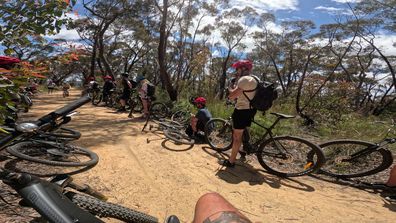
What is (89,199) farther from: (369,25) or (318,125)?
(369,25)

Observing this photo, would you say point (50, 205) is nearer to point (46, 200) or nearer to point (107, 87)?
point (46, 200)

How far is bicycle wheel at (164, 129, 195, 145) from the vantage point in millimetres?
5867

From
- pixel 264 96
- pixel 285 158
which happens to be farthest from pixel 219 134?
pixel 264 96

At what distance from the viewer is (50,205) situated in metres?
1.03

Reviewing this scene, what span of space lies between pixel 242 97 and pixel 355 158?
2225mm

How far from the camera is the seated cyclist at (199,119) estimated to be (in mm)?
6156

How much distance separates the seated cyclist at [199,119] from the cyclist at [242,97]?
1.58m

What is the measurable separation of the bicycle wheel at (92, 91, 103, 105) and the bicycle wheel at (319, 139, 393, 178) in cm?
1036

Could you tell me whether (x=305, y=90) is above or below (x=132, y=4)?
below

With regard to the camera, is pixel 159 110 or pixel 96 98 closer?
pixel 159 110

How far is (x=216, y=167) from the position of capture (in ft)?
15.6

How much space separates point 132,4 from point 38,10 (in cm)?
1508

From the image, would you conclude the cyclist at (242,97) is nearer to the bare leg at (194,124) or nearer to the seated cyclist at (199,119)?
the seated cyclist at (199,119)

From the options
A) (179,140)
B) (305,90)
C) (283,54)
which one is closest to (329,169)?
(179,140)
